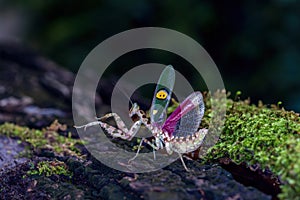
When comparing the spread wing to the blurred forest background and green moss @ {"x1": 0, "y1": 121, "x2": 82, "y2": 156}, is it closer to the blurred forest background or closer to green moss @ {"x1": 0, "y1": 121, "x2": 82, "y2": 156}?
green moss @ {"x1": 0, "y1": 121, "x2": 82, "y2": 156}

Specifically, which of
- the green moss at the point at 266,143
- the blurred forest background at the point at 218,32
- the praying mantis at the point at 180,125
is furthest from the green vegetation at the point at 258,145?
the blurred forest background at the point at 218,32

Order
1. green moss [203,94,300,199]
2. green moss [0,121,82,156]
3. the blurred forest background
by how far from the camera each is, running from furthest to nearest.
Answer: the blurred forest background, green moss [0,121,82,156], green moss [203,94,300,199]

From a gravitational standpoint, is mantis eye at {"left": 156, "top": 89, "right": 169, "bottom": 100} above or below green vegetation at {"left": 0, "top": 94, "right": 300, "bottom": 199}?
above

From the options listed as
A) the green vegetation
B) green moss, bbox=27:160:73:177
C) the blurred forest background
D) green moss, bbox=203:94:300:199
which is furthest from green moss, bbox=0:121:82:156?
the blurred forest background

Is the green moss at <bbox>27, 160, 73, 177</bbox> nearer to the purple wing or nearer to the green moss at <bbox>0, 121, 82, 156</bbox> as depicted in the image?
the green moss at <bbox>0, 121, 82, 156</bbox>

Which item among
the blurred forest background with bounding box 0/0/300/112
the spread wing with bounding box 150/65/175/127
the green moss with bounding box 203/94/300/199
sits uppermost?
the blurred forest background with bounding box 0/0/300/112

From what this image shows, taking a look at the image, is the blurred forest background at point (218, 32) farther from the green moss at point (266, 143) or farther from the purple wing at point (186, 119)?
the purple wing at point (186, 119)

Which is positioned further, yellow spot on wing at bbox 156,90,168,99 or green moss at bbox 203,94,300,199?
yellow spot on wing at bbox 156,90,168,99

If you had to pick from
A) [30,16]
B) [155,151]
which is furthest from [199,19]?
[155,151]

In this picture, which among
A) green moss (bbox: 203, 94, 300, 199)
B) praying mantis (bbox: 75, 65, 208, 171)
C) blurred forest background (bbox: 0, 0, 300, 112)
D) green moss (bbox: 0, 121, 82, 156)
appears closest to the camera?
green moss (bbox: 203, 94, 300, 199)
